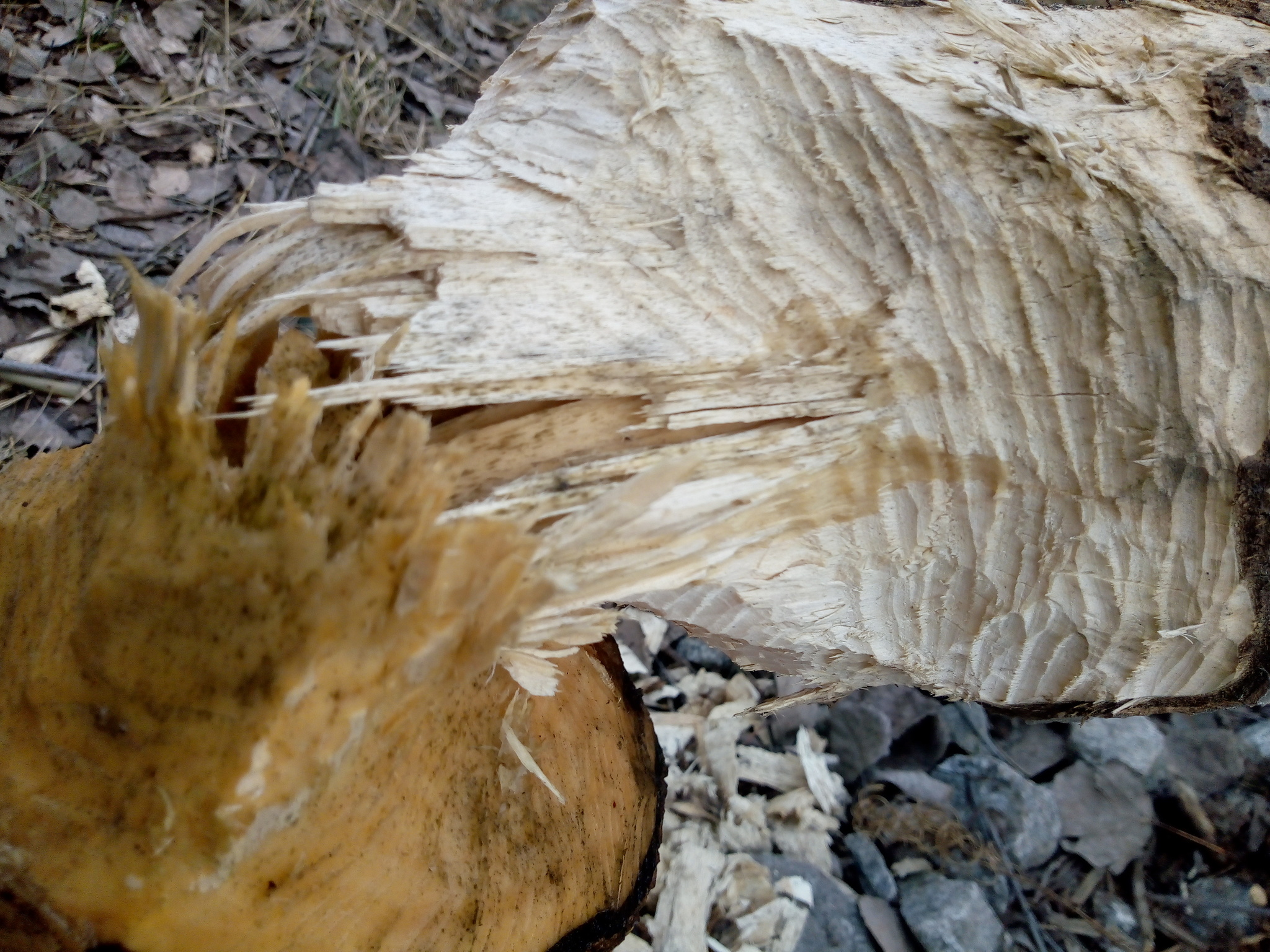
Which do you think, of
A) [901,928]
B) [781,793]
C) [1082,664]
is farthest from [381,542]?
[901,928]

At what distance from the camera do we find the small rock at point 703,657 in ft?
6.41

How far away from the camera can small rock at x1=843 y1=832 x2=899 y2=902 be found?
1740 millimetres

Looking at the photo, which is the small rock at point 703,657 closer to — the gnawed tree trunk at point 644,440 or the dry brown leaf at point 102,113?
the gnawed tree trunk at point 644,440

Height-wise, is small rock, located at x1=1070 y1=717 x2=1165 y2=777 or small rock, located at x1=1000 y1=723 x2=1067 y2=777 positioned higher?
small rock, located at x1=1070 y1=717 x2=1165 y2=777

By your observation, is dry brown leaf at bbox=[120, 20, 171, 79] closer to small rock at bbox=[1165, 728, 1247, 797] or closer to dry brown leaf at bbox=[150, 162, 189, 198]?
dry brown leaf at bbox=[150, 162, 189, 198]

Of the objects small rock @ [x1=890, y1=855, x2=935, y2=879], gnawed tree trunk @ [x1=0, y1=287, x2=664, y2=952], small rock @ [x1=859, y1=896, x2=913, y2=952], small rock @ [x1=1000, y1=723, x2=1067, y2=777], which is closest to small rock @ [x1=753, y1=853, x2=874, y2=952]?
small rock @ [x1=859, y1=896, x2=913, y2=952]

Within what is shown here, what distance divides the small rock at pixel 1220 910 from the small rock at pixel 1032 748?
0.39m

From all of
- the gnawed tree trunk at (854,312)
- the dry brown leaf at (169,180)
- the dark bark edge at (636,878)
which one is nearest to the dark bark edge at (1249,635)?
the gnawed tree trunk at (854,312)

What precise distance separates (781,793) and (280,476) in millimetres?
1503

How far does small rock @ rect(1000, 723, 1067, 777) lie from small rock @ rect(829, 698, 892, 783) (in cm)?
37

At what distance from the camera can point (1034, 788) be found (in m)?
1.91

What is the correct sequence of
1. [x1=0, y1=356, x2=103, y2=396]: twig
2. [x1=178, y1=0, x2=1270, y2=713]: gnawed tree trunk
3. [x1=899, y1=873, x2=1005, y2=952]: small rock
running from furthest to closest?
[x1=899, y1=873, x2=1005, y2=952]: small rock → [x1=0, y1=356, x2=103, y2=396]: twig → [x1=178, y1=0, x2=1270, y2=713]: gnawed tree trunk

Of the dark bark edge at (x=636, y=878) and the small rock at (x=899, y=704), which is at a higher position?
the dark bark edge at (x=636, y=878)

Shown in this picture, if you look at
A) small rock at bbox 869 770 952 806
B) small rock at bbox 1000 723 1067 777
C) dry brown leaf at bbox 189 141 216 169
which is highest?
dry brown leaf at bbox 189 141 216 169
